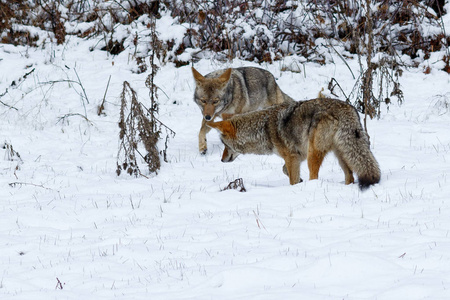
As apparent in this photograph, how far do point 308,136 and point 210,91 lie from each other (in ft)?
12.5

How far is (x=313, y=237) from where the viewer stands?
17.3 ft

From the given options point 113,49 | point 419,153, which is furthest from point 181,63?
point 419,153

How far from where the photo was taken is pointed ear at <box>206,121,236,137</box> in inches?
321

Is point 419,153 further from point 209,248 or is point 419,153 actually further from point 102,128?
point 102,128

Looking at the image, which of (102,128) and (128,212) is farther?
(102,128)

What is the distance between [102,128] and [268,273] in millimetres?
8914

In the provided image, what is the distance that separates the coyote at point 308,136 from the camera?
707cm

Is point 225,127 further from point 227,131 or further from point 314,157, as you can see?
point 314,157

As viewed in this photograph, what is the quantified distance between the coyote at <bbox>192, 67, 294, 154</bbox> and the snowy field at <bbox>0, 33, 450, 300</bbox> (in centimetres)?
82

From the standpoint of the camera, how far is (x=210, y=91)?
10859 mm

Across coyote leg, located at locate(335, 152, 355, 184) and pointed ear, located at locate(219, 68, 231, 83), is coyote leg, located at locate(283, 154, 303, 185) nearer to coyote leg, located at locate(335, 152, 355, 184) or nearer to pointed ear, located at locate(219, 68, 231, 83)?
coyote leg, located at locate(335, 152, 355, 184)

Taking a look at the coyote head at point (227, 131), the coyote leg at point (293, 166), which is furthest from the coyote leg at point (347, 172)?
the coyote head at point (227, 131)

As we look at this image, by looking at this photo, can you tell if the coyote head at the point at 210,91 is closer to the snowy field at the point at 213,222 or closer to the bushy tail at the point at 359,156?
the snowy field at the point at 213,222

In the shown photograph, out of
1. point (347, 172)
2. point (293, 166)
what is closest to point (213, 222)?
point (293, 166)
